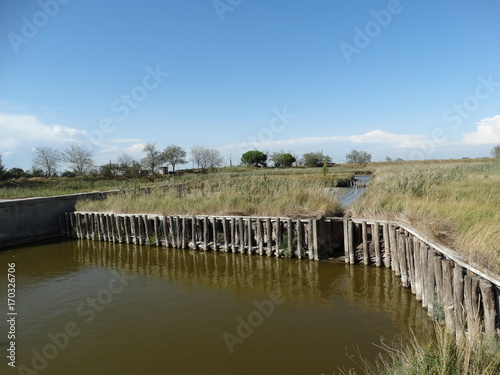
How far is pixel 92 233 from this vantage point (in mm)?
15234

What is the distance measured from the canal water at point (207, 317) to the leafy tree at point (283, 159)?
67817 mm

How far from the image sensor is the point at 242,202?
40.5 ft

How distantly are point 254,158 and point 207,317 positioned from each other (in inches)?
2810

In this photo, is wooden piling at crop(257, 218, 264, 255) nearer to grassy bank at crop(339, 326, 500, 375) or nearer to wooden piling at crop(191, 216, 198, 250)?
wooden piling at crop(191, 216, 198, 250)

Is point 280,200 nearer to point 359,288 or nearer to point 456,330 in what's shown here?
point 359,288

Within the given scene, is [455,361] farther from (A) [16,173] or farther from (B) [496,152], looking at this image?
(B) [496,152]

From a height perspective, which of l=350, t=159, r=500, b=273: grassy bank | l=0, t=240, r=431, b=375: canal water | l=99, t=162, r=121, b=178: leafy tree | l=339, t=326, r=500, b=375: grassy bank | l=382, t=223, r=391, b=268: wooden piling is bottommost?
l=0, t=240, r=431, b=375: canal water

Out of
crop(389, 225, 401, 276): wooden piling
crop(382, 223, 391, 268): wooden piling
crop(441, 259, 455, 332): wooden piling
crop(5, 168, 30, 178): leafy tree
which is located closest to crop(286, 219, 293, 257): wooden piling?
crop(382, 223, 391, 268): wooden piling

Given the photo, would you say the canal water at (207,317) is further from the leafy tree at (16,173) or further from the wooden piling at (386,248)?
the leafy tree at (16,173)

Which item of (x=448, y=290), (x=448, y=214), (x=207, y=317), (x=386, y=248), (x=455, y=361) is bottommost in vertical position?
(x=207, y=317)

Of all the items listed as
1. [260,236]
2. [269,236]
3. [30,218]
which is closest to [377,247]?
[269,236]

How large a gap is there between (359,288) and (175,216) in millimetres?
7293

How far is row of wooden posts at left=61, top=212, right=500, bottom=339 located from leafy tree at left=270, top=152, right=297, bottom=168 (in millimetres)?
63564

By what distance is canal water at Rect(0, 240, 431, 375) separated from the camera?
5.13 meters
